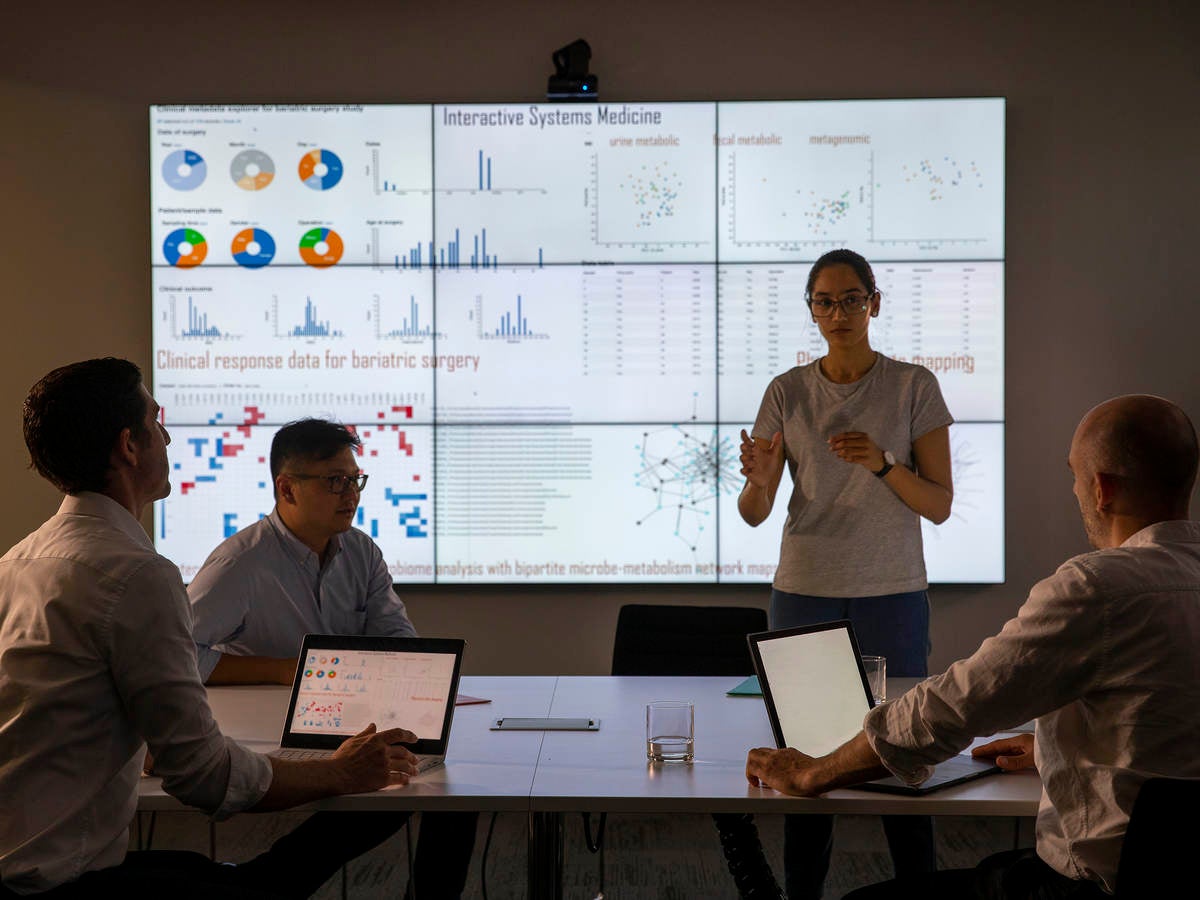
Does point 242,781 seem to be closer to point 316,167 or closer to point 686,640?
point 686,640

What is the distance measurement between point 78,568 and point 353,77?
322 cm

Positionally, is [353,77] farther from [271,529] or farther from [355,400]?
[271,529]

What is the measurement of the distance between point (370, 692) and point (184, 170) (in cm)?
299

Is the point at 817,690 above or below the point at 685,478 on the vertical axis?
below

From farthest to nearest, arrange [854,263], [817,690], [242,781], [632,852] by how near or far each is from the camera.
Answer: [632,852] → [854,263] → [817,690] → [242,781]

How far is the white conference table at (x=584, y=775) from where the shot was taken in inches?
72.7

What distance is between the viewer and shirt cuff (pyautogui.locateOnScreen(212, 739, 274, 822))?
5.84ft

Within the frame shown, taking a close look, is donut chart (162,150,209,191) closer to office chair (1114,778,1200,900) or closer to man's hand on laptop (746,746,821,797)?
man's hand on laptop (746,746,821,797)

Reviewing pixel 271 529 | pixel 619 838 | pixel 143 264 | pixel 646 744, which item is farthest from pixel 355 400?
pixel 646 744

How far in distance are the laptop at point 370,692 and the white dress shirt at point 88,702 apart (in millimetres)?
367

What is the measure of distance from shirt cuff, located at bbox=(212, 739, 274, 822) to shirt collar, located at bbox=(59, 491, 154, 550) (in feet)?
1.18

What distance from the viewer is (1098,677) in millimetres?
1624

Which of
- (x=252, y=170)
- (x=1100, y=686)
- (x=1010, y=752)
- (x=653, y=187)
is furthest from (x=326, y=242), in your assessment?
(x=1100, y=686)

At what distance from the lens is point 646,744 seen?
2139mm
